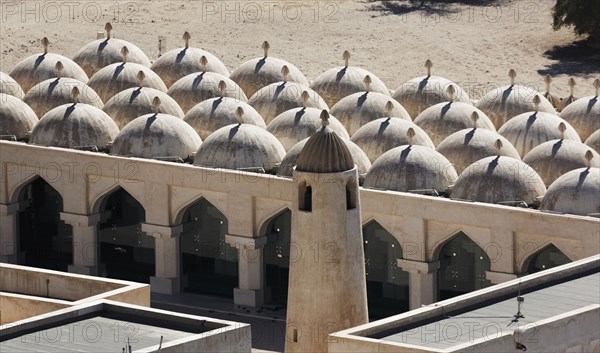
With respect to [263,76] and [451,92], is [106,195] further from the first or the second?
[451,92]

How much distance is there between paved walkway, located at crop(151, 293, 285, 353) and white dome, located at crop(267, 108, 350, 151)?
4672 millimetres

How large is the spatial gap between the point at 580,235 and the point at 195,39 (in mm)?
40462

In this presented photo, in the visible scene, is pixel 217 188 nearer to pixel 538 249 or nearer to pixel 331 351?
pixel 538 249

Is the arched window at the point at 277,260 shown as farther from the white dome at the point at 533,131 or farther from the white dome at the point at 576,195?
the white dome at the point at 576,195

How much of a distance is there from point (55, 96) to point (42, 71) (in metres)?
3.25

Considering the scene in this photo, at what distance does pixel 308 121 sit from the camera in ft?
214

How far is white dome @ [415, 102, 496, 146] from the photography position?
65.9m

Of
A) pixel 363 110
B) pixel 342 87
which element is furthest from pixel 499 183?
pixel 342 87

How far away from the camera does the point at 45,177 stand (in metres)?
A: 66.4

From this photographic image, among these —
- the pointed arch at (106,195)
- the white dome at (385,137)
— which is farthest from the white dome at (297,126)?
the pointed arch at (106,195)

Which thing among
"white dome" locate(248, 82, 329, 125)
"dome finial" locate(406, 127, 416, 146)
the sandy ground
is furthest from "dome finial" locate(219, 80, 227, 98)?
the sandy ground

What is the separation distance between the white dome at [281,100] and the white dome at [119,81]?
3.70 metres

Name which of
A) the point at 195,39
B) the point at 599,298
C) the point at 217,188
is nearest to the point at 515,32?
the point at 195,39

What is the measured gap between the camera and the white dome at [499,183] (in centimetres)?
6028
